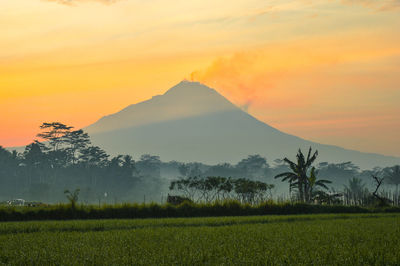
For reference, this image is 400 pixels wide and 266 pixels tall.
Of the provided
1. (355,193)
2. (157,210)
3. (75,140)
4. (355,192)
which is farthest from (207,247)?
(75,140)

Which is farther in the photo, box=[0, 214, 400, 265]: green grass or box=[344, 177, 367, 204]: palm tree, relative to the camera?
box=[344, 177, 367, 204]: palm tree

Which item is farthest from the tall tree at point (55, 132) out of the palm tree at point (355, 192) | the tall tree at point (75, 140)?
the palm tree at point (355, 192)

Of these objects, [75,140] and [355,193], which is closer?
[355,193]

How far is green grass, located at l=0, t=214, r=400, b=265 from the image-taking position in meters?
14.4

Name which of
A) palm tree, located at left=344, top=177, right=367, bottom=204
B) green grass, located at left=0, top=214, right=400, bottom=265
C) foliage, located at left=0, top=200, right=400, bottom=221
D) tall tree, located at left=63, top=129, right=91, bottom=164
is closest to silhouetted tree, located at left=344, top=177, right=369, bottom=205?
palm tree, located at left=344, top=177, right=367, bottom=204

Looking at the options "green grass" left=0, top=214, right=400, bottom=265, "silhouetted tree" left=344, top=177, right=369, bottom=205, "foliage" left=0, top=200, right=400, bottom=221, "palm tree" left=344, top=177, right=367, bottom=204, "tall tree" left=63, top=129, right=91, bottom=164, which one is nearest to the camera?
"green grass" left=0, top=214, right=400, bottom=265

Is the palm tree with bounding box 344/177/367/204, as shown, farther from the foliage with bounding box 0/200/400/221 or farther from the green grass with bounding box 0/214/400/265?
the green grass with bounding box 0/214/400/265

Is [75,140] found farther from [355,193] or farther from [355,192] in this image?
[355,193]

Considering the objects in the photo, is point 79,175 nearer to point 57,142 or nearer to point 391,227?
point 57,142

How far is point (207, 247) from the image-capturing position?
57.0 feet

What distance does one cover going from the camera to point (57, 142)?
122 m

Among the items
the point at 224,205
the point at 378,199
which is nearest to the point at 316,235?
the point at 224,205

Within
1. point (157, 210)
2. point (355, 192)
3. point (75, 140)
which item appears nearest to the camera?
point (157, 210)

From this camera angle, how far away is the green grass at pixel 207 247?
47.2 feet
